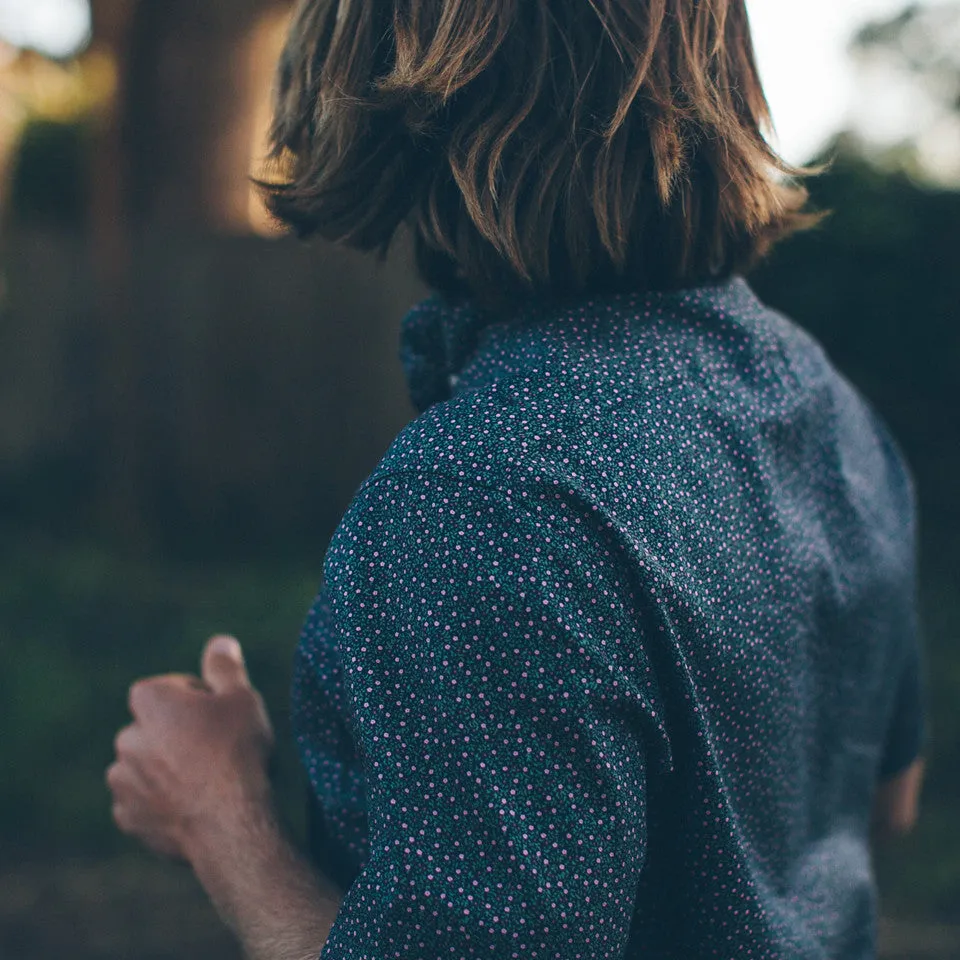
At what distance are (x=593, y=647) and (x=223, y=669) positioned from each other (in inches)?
31.2

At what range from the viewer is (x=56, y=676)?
4430 mm

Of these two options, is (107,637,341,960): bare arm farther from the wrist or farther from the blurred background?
the blurred background

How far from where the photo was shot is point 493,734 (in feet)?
2.96

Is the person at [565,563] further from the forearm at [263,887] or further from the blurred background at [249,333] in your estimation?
the blurred background at [249,333]

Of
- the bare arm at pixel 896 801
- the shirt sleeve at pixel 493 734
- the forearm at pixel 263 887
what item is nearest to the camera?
the shirt sleeve at pixel 493 734

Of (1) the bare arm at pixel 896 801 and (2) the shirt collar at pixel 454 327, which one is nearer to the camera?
(2) the shirt collar at pixel 454 327

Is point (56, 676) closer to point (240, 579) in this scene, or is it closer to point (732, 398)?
point (240, 579)

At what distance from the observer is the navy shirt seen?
0.90 m

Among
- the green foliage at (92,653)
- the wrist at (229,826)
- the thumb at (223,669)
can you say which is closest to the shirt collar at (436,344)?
the thumb at (223,669)

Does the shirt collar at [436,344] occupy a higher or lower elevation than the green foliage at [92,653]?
higher

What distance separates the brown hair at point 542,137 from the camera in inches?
43.4

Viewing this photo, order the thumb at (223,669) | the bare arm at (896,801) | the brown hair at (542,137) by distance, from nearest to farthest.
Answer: the brown hair at (542,137), the thumb at (223,669), the bare arm at (896,801)

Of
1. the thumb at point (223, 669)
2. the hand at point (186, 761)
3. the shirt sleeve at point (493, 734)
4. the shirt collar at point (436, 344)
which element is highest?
the shirt collar at point (436, 344)

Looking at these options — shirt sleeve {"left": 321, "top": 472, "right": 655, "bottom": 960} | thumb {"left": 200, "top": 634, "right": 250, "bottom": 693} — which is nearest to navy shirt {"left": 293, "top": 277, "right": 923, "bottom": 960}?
shirt sleeve {"left": 321, "top": 472, "right": 655, "bottom": 960}
